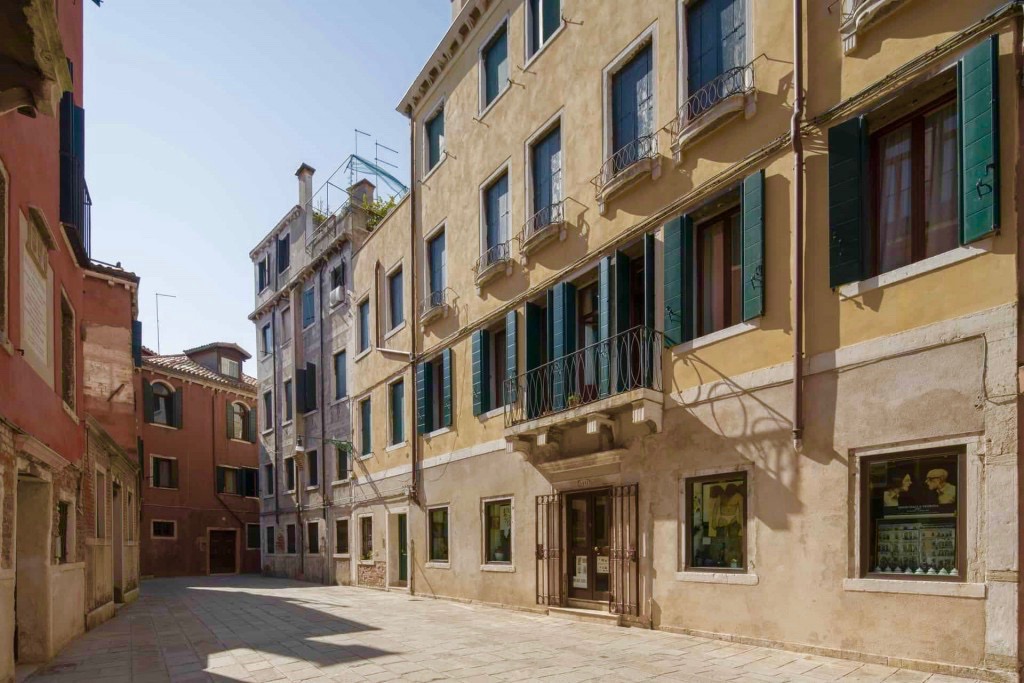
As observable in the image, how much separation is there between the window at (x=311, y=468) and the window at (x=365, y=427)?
465 cm

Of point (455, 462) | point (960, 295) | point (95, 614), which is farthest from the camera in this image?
point (455, 462)

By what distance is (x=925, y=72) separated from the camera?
6.58 metres

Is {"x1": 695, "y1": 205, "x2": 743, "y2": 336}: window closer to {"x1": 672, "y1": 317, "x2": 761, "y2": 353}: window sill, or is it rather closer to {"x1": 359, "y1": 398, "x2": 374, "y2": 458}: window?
{"x1": 672, "y1": 317, "x2": 761, "y2": 353}: window sill

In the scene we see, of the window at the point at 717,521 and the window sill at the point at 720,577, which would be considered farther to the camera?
the window at the point at 717,521

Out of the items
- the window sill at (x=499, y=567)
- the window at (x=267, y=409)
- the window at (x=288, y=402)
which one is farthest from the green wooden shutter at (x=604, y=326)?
the window at (x=267, y=409)

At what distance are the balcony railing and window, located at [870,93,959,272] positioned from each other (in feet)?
10.2

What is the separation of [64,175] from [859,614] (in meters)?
11.8

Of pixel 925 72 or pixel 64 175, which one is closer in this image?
pixel 925 72

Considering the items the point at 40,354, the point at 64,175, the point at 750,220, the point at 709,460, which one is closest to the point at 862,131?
the point at 750,220

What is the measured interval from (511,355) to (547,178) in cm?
316

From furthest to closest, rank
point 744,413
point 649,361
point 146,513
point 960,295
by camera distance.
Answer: point 146,513, point 649,361, point 744,413, point 960,295

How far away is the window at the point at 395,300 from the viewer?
18.0 m

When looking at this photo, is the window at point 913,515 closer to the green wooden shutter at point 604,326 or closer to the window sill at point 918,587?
the window sill at point 918,587

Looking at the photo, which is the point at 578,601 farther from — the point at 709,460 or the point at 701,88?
the point at 701,88
